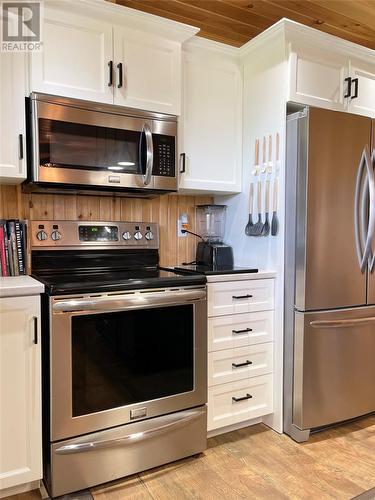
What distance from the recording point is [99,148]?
2010 millimetres

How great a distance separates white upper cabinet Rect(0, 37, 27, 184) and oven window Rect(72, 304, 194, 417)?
77 cm

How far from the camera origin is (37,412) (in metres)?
1.67

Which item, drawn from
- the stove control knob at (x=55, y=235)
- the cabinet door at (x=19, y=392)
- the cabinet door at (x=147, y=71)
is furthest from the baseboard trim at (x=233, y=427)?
the cabinet door at (x=147, y=71)

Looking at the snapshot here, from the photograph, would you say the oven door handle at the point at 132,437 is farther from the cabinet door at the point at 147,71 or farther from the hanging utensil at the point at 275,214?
the cabinet door at the point at 147,71

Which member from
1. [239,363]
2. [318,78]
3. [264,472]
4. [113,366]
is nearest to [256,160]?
[318,78]

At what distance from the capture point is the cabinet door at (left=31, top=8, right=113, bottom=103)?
184 centimetres

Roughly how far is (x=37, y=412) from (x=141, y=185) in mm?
1190

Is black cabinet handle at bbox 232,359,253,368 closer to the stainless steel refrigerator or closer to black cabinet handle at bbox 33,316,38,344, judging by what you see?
the stainless steel refrigerator

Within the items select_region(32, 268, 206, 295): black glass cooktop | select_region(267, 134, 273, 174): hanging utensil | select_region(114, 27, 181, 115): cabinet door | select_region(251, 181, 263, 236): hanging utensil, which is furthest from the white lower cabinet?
select_region(114, 27, 181, 115): cabinet door

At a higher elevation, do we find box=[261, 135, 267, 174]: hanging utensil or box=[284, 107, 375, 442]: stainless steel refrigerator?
box=[261, 135, 267, 174]: hanging utensil

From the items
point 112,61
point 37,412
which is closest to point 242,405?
point 37,412

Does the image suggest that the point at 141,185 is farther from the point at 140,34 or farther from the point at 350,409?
the point at 350,409

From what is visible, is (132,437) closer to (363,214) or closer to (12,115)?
(12,115)

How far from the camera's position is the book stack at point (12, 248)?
1991 millimetres
